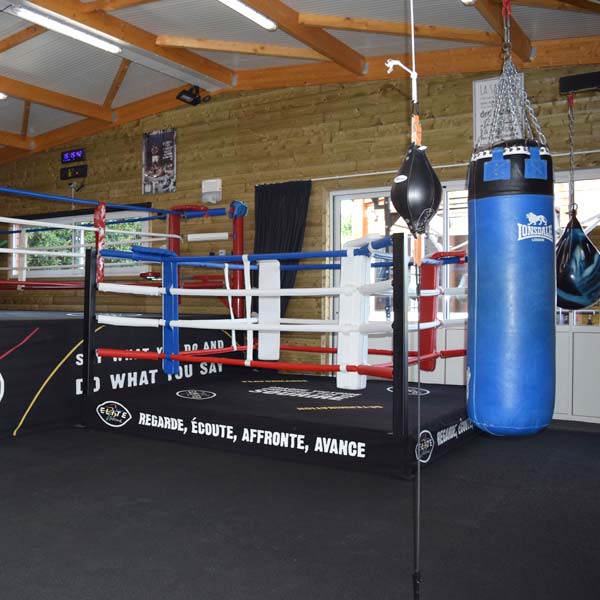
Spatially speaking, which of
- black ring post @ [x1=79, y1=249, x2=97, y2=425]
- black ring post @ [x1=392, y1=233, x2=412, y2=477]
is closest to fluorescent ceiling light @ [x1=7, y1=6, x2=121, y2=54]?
black ring post @ [x1=79, y1=249, x2=97, y2=425]

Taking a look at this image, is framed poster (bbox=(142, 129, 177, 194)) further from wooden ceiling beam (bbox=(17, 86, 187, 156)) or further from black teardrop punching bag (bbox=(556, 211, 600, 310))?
black teardrop punching bag (bbox=(556, 211, 600, 310))

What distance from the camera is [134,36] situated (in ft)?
19.0

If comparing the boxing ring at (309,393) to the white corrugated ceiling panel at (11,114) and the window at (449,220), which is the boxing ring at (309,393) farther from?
the white corrugated ceiling panel at (11,114)

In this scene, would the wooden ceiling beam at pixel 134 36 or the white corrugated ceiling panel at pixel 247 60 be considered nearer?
the wooden ceiling beam at pixel 134 36

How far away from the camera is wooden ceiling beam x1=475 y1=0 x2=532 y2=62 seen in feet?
14.7

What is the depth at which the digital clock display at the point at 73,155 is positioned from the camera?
8477mm

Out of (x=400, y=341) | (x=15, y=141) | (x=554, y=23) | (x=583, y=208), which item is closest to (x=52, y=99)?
(x=15, y=141)

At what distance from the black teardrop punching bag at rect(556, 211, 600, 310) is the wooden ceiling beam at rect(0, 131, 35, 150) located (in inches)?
306

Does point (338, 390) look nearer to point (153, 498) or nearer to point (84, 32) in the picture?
point (153, 498)

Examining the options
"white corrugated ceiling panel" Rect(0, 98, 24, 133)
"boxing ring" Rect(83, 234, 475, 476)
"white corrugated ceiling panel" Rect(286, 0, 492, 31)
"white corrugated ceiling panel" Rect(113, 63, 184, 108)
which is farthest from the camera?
"white corrugated ceiling panel" Rect(0, 98, 24, 133)

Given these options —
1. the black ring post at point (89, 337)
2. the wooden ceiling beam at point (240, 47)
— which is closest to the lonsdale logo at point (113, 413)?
the black ring post at point (89, 337)

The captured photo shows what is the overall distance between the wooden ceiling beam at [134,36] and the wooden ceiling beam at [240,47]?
15 centimetres

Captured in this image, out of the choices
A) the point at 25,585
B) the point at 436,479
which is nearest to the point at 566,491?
the point at 436,479

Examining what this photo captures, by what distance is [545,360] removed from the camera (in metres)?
2.24
